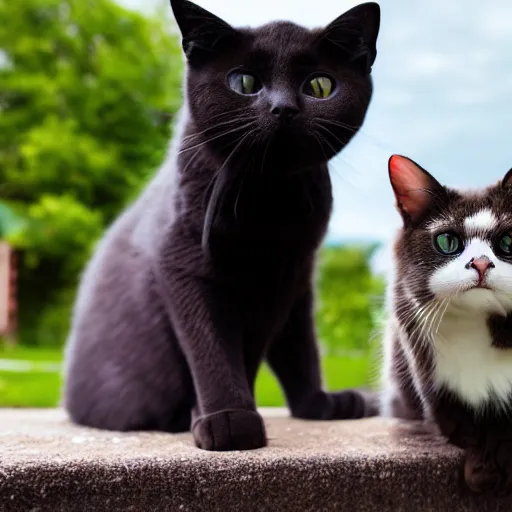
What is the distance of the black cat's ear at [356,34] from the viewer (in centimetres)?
70

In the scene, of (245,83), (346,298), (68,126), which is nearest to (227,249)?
(245,83)

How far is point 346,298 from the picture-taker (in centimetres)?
188

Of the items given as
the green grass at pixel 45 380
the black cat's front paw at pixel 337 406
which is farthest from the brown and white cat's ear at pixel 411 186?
the green grass at pixel 45 380

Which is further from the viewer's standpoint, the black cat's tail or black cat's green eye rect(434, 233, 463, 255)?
the black cat's tail

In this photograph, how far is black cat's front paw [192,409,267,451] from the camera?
0.73 m

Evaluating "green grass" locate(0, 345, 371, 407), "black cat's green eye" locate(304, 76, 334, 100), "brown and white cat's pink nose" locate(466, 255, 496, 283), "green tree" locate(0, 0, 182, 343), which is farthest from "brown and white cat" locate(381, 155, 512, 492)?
"green tree" locate(0, 0, 182, 343)

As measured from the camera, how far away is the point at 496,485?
71cm

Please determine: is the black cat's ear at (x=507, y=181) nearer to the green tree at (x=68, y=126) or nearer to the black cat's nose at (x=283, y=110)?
the black cat's nose at (x=283, y=110)

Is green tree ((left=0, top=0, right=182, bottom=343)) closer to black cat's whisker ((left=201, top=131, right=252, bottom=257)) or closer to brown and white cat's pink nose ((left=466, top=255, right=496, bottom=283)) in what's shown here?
black cat's whisker ((left=201, top=131, right=252, bottom=257))

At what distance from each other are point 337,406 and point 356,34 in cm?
53

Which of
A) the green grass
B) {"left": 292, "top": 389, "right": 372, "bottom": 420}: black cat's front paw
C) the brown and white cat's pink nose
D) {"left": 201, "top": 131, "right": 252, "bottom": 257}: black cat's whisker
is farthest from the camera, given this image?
the green grass

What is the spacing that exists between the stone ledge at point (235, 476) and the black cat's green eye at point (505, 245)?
0.24 meters

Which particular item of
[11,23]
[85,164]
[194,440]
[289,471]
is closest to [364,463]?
[289,471]

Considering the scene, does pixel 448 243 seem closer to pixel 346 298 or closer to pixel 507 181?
pixel 507 181
